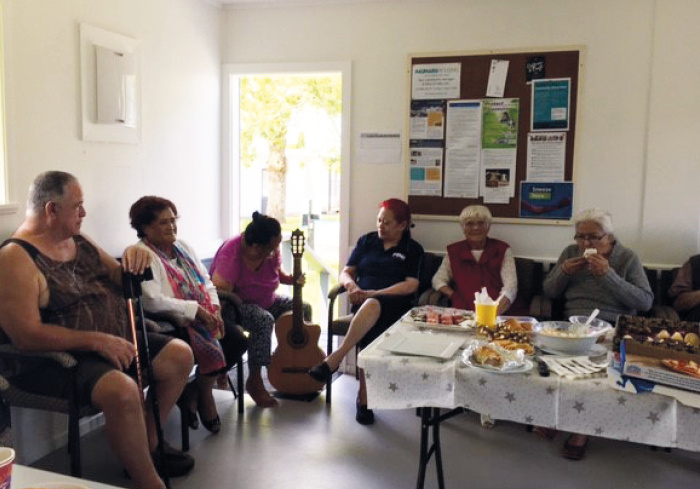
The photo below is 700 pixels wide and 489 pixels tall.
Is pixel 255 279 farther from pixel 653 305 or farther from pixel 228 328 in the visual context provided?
pixel 653 305

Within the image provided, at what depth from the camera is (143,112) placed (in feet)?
11.6

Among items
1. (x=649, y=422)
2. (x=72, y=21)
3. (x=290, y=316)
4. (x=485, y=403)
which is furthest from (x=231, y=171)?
(x=649, y=422)

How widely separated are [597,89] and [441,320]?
209 centimetres

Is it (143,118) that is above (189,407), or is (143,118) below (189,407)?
above

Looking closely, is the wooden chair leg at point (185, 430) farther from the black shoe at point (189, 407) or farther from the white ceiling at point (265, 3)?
the white ceiling at point (265, 3)

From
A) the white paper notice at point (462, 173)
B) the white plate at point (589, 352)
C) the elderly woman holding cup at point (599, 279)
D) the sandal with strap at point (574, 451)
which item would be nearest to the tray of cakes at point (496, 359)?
the white plate at point (589, 352)

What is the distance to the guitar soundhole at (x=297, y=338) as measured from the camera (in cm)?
355

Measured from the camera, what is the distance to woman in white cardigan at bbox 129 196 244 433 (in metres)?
2.92

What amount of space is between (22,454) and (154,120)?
1896 mm

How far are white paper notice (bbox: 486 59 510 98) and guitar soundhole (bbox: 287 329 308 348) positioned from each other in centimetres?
187

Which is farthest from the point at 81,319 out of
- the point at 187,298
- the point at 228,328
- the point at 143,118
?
the point at 143,118

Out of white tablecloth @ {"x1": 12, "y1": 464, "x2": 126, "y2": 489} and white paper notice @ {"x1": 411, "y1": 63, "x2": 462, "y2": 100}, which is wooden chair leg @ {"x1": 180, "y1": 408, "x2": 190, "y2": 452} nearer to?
white tablecloth @ {"x1": 12, "y1": 464, "x2": 126, "y2": 489}

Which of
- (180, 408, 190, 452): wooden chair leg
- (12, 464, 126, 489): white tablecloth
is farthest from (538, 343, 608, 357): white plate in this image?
(180, 408, 190, 452): wooden chair leg

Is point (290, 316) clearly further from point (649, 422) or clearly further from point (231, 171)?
point (649, 422)
